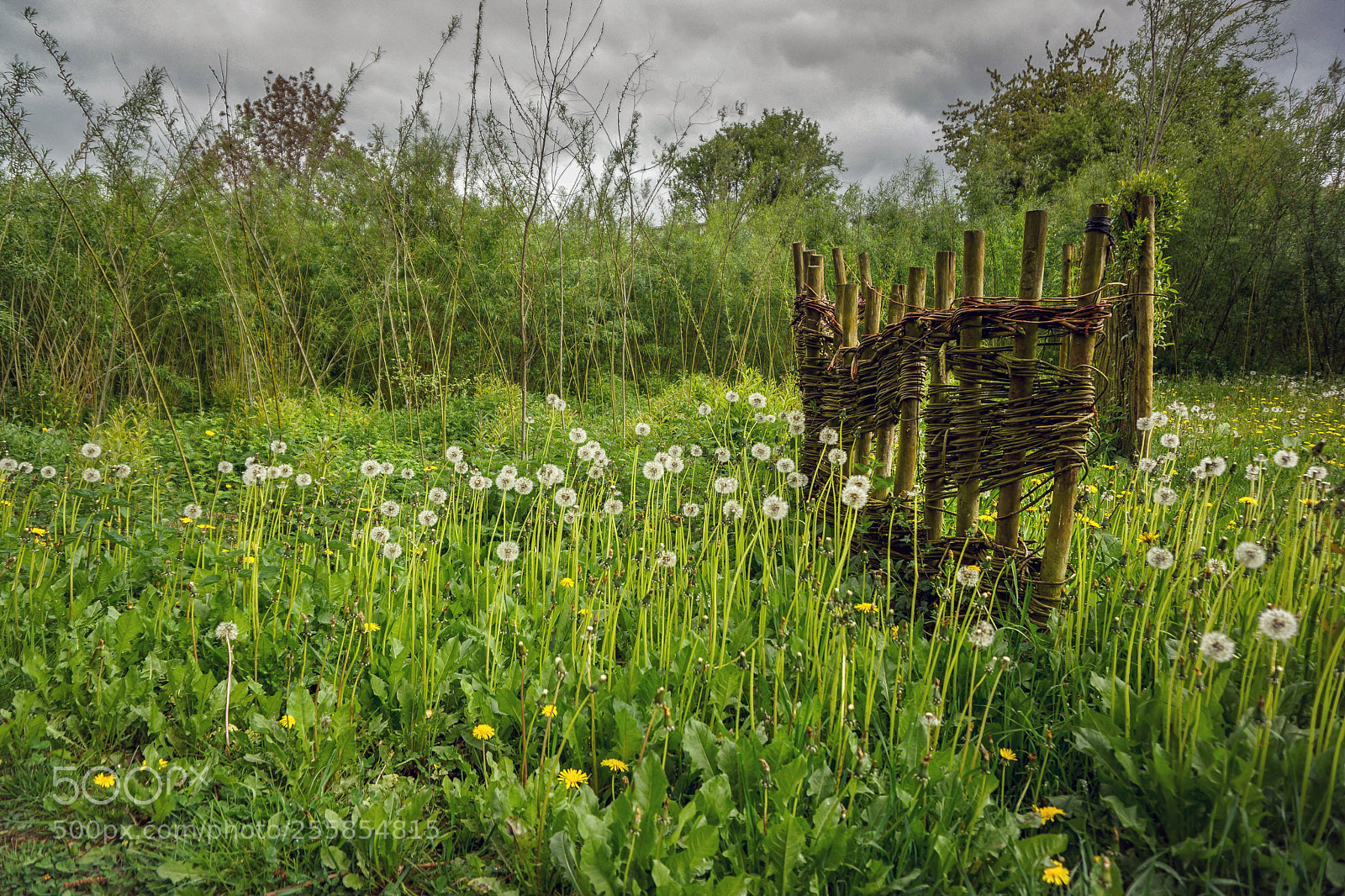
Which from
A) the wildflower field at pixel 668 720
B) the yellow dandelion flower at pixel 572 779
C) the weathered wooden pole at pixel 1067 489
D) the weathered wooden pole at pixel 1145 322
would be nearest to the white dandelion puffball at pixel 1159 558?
the wildflower field at pixel 668 720

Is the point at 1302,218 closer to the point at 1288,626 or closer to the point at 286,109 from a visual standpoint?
the point at 1288,626

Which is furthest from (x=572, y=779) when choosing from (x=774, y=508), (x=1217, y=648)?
(x=1217, y=648)

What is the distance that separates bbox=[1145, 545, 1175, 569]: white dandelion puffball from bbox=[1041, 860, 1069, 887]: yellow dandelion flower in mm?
662

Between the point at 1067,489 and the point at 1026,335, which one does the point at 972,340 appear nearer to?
the point at 1026,335

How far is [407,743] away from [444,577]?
2.66ft

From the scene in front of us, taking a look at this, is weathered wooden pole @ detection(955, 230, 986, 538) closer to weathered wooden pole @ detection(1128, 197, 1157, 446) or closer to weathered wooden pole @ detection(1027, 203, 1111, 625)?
weathered wooden pole @ detection(1027, 203, 1111, 625)

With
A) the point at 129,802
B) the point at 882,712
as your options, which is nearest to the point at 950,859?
the point at 882,712

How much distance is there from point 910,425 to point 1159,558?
89 centimetres

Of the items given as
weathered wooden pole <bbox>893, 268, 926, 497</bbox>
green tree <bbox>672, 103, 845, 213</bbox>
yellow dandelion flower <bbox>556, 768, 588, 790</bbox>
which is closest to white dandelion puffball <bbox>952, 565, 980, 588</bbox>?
weathered wooden pole <bbox>893, 268, 926, 497</bbox>

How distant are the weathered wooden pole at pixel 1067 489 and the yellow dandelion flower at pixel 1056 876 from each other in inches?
37.0

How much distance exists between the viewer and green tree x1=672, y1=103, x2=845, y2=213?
740cm

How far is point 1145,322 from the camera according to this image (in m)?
3.14

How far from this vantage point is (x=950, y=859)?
1098 millimetres

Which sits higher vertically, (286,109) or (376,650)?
(286,109)
